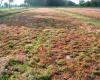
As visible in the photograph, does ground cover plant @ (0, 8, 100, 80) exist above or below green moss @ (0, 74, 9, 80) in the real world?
above

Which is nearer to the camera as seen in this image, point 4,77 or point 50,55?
point 4,77

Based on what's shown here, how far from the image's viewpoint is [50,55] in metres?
9.30

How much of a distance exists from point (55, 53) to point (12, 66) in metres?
1.62

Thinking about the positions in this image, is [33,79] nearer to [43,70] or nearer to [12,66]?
[43,70]

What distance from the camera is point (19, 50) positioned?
10.0m

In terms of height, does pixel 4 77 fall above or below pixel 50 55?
below

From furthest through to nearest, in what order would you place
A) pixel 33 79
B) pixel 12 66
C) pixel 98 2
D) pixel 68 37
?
pixel 98 2 < pixel 68 37 < pixel 12 66 < pixel 33 79

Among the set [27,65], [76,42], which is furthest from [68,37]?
[27,65]

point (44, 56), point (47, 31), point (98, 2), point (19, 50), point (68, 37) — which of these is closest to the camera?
point (44, 56)

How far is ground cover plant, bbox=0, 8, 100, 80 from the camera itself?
8062mm

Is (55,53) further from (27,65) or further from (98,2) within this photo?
(98,2)

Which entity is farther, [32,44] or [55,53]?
[32,44]

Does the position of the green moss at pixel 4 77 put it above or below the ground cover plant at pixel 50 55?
below

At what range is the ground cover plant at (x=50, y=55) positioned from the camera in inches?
317
